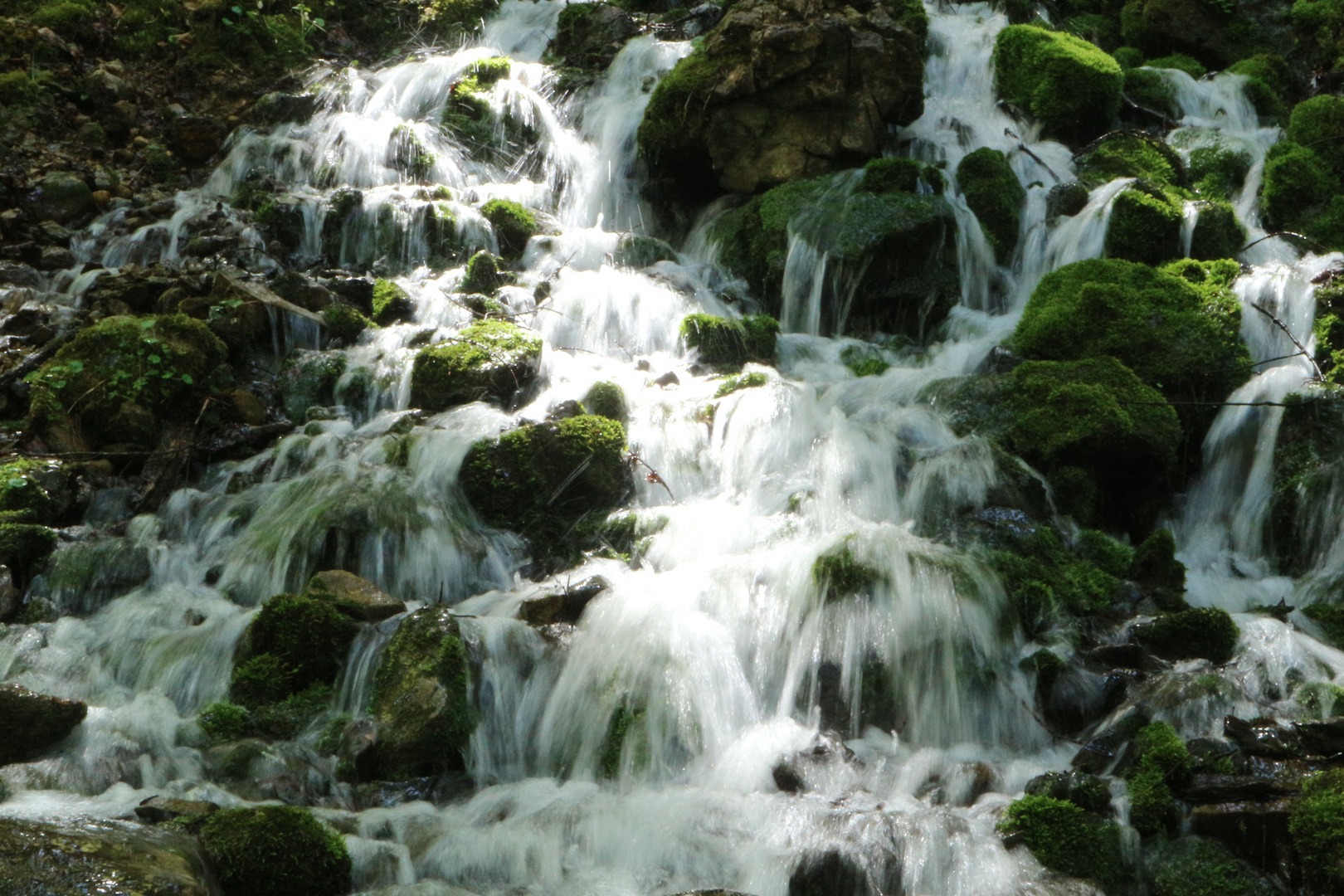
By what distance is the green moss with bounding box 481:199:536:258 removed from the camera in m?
11.3

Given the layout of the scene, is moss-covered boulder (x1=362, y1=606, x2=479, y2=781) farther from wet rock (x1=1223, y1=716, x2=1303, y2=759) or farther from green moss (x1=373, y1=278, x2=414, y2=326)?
green moss (x1=373, y1=278, x2=414, y2=326)

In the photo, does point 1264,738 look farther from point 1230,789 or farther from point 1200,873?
point 1200,873

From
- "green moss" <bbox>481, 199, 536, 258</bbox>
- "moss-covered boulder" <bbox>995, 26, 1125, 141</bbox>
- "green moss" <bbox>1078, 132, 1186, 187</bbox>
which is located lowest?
"green moss" <bbox>481, 199, 536, 258</bbox>

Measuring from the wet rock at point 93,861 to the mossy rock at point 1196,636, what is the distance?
4667mm

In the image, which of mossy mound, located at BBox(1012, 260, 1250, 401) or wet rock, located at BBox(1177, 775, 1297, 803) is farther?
mossy mound, located at BBox(1012, 260, 1250, 401)

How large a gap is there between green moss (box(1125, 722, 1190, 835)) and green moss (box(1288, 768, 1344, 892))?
44cm

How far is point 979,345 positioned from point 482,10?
37.1 ft

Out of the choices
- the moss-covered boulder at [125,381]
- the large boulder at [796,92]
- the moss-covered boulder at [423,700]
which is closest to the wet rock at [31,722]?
the moss-covered boulder at [423,700]

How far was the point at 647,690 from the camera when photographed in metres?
5.44

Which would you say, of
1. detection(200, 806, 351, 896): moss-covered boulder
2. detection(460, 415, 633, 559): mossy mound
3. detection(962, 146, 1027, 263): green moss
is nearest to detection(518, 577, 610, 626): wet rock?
detection(460, 415, 633, 559): mossy mound

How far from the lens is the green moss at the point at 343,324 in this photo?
31.1 ft

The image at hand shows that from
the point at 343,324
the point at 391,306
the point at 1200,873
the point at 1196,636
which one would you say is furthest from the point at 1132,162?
the point at 1200,873

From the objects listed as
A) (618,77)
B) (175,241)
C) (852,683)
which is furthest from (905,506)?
(618,77)

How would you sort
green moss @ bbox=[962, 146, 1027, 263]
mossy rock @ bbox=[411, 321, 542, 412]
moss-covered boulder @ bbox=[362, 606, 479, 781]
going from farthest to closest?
green moss @ bbox=[962, 146, 1027, 263], mossy rock @ bbox=[411, 321, 542, 412], moss-covered boulder @ bbox=[362, 606, 479, 781]
